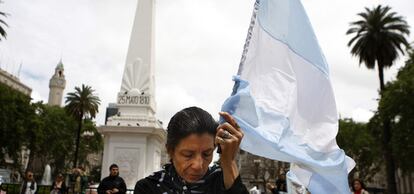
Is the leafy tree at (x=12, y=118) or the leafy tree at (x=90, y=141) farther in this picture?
the leafy tree at (x=90, y=141)

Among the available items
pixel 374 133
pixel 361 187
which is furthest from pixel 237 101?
pixel 374 133

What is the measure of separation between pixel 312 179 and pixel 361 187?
645cm

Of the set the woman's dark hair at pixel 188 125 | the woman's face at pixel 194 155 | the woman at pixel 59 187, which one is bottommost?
the woman's face at pixel 194 155

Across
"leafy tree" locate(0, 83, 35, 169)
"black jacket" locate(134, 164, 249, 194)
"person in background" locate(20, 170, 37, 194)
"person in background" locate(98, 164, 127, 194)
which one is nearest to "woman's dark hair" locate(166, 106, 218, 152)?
"black jacket" locate(134, 164, 249, 194)

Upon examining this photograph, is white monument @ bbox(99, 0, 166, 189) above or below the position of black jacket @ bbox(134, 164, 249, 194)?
above

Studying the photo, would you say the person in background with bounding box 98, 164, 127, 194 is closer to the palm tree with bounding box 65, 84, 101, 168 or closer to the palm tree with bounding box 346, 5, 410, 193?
the palm tree with bounding box 346, 5, 410, 193

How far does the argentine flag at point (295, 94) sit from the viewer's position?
142 inches

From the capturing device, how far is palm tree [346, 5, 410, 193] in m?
29.8

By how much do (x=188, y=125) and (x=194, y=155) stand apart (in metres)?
0.12

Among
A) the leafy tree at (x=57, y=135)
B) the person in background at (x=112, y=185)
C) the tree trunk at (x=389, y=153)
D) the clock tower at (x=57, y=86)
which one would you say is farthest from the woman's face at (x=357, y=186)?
the clock tower at (x=57, y=86)

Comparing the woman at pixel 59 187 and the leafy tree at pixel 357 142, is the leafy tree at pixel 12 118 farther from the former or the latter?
the leafy tree at pixel 357 142

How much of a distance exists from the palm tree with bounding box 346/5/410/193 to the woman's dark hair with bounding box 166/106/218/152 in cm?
3019

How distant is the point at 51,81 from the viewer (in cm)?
13538

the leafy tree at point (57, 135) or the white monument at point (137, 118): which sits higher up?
the leafy tree at point (57, 135)
